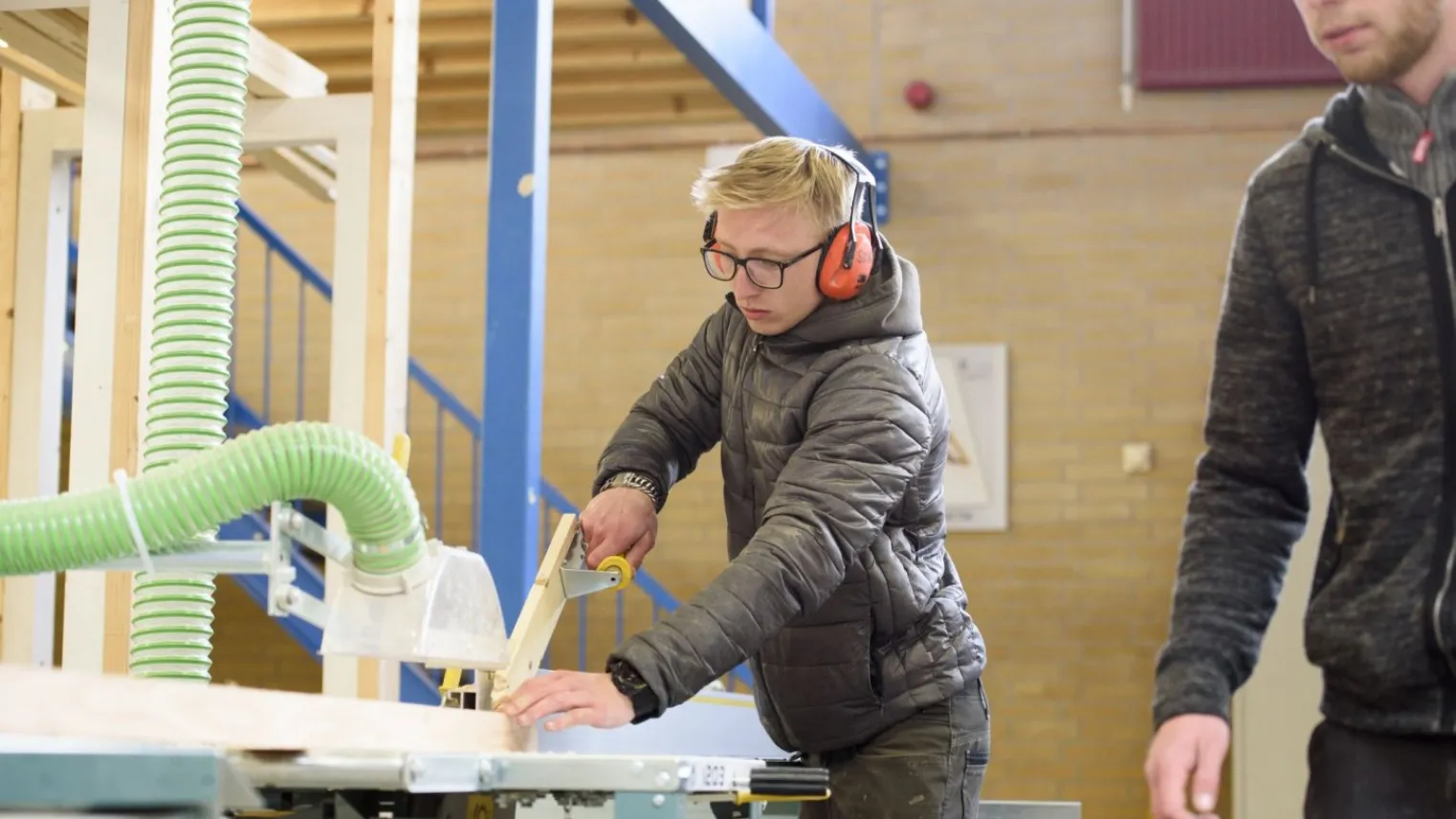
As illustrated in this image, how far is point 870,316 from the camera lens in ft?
8.41

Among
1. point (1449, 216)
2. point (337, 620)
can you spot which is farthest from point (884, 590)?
point (1449, 216)

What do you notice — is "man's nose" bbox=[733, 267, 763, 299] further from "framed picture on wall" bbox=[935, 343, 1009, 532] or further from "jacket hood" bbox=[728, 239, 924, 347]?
"framed picture on wall" bbox=[935, 343, 1009, 532]

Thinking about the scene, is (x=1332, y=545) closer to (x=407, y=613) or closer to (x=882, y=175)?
(x=407, y=613)

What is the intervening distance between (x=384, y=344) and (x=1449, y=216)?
9.03 feet

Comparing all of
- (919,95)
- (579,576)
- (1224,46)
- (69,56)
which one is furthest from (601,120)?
(579,576)

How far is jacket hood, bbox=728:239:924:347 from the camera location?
8.39 feet

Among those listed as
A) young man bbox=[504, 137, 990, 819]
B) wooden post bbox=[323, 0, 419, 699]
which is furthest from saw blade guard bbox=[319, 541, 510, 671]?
wooden post bbox=[323, 0, 419, 699]

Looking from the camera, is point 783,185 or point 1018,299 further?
point 1018,299

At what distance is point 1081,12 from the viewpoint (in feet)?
28.9

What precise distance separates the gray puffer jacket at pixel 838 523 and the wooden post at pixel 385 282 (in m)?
1.28

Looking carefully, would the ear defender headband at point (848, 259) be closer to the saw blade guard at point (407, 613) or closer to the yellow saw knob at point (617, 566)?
the yellow saw knob at point (617, 566)

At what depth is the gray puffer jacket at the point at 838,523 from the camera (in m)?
2.29

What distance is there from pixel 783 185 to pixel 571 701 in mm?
912

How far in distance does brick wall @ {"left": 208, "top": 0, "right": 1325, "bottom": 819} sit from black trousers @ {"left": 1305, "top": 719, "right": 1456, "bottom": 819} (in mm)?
6811
